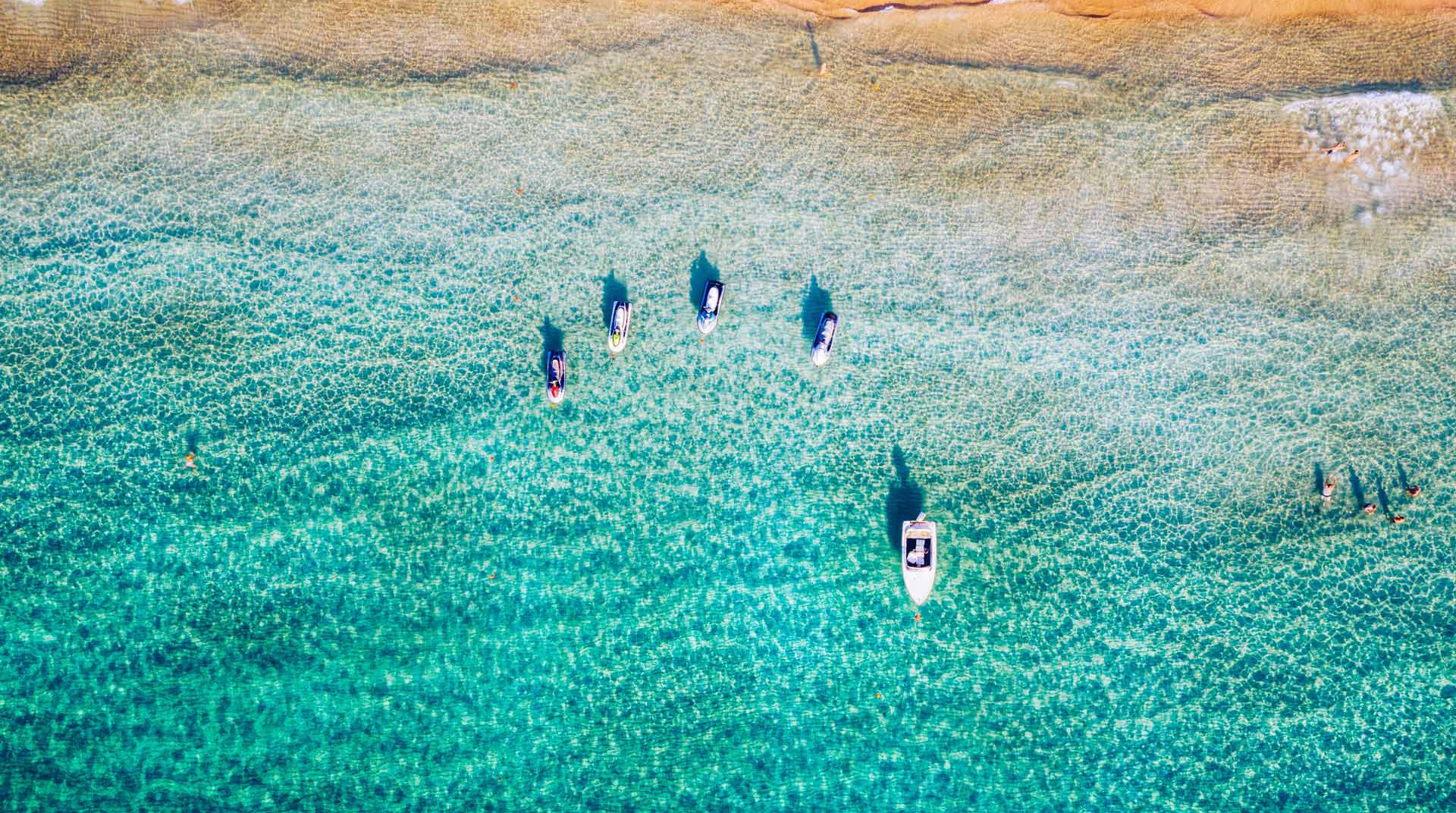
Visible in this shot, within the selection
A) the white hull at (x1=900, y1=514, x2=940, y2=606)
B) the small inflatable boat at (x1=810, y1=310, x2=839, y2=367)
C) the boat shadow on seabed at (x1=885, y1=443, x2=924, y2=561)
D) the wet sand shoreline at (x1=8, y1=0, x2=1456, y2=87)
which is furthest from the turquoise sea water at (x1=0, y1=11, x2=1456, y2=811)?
the white hull at (x1=900, y1=514, x2=940, y2=606)

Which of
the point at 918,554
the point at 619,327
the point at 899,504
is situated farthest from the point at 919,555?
the point at 619,327

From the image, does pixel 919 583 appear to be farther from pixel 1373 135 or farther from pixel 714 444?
pixel 1373 135

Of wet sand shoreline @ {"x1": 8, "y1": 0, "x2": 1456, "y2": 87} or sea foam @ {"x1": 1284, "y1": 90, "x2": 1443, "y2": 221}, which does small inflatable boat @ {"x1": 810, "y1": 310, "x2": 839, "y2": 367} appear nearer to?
wet sand shoreline @ {"x1": 8, "y1": 0, "x2": 1456, "y2": 87}

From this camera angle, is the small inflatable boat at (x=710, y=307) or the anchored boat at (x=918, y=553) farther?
the small inflatable boat at (x=710, y=307)

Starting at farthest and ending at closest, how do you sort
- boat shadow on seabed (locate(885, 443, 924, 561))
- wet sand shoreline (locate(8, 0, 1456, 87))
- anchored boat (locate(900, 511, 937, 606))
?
wet sand shoreline (locate(8, 0, 1456, 87)), boat shadow on seabed (locate(885, 443, 924, 561)), anchored boat (locate(900, 511, 937, 606))

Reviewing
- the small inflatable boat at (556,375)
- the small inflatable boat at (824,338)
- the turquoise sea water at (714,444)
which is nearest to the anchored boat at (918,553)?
the turquoise sea water at (714,444)

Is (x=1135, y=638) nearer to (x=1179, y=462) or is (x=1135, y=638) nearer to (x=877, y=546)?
(x=1179, y=462)

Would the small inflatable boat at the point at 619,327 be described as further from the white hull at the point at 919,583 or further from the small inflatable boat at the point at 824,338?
the white hull at the point at 919,583
